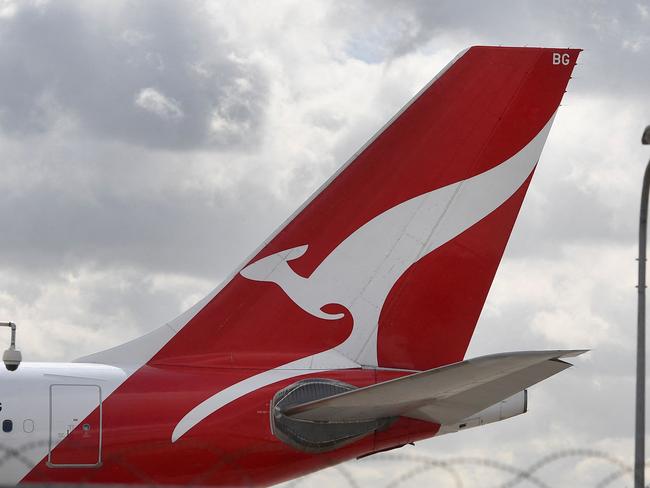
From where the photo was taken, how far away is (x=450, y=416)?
769 inches

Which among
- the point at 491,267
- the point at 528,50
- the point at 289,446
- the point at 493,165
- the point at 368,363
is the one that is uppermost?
the point at 528,50

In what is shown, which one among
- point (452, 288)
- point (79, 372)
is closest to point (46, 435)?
point (79, 372)

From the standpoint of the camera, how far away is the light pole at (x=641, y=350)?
18109mm

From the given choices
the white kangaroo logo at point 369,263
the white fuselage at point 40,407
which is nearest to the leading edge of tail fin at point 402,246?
the white kangaroo logo at point 369,263

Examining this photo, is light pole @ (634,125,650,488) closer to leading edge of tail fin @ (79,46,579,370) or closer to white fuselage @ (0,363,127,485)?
leading edge of tail fin @ (79,46,579,370)

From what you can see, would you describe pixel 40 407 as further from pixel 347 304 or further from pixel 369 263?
pixel 369 263

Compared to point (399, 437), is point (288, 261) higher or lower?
higher

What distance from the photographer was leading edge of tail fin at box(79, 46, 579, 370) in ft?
68.2

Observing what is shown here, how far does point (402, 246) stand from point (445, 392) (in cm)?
384

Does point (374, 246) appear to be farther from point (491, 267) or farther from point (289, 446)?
point (289, 446)

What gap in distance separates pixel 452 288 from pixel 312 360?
273cm

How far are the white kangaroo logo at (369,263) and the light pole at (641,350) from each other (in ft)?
10.2

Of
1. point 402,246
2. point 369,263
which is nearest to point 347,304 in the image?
point 369,263

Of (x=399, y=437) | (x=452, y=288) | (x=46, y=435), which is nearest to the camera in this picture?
(x=46, y=435)
